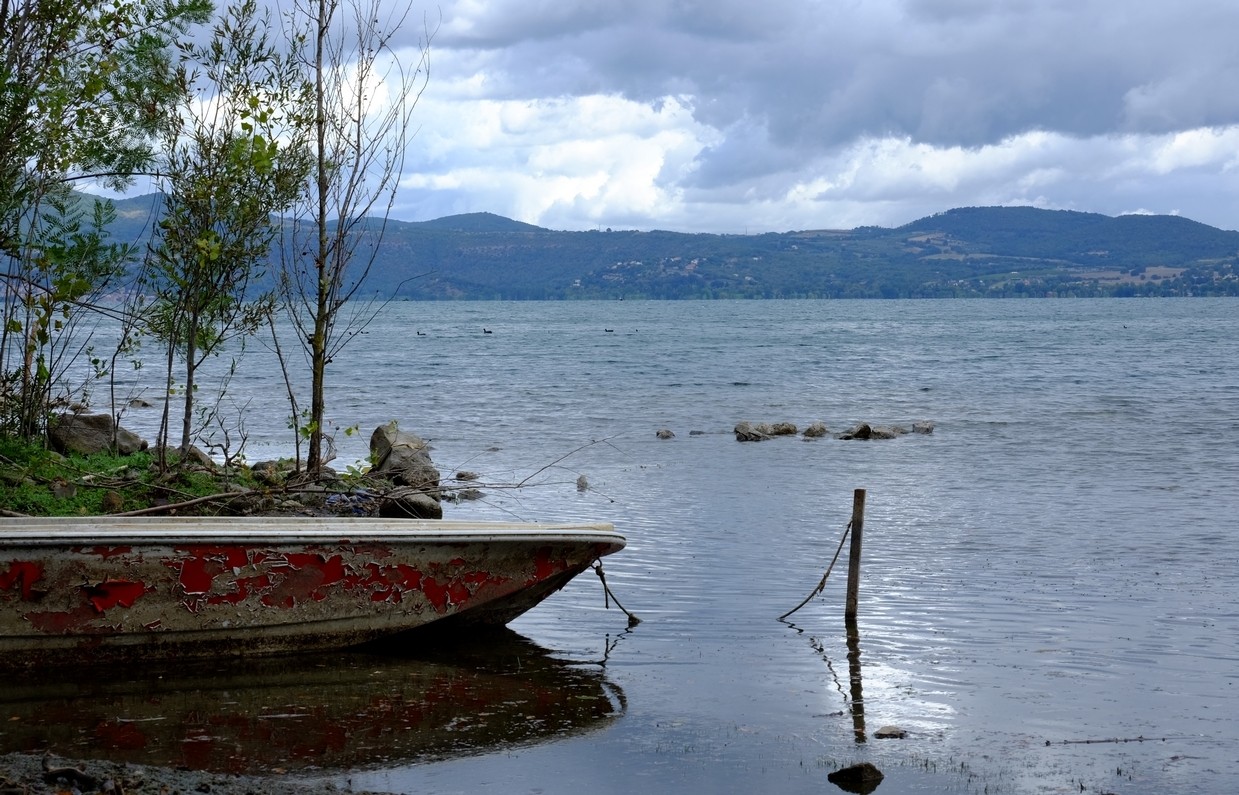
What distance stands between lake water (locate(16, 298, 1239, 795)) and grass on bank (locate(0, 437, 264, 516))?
3239mm

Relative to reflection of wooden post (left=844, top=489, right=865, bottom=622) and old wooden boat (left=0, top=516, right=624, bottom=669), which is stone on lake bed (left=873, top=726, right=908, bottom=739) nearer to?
old wooden boat (left=0, top=516, right=624, bottom=669)

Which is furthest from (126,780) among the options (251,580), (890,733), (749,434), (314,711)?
(749,434)

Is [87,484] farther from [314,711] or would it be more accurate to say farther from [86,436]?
[314,711]

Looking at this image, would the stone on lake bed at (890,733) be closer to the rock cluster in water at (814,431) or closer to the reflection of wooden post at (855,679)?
the reflection of wooden post at (855,679)

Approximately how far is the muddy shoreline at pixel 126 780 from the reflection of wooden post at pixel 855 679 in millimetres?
3224

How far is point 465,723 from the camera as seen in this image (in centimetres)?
805

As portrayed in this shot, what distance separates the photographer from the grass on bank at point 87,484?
11984 millimetres

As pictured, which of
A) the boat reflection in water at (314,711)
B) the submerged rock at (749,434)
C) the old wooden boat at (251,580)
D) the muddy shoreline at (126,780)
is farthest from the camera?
the submerged rock at (749,434)

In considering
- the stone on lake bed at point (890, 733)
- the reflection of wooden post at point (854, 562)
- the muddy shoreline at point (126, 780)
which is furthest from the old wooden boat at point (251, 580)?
the stone on lake bed at point (890, 733)

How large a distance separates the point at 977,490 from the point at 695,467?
17.0 feet

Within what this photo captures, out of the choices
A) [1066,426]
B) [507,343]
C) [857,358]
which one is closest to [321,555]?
[1066,426]

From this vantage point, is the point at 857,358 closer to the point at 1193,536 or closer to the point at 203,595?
the point at 1193,536

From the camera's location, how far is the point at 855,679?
9.24m

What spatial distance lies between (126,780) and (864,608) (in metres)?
7.23
